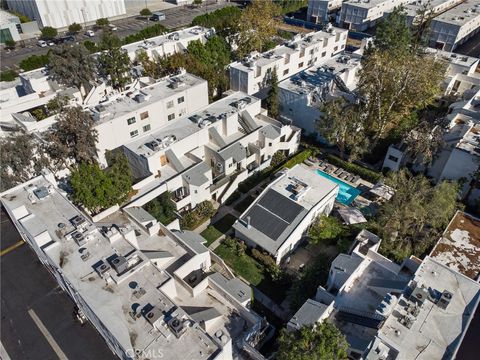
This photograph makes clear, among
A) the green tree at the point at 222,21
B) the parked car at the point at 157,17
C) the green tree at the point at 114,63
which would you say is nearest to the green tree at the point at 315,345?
the green tree at the point at 114,63

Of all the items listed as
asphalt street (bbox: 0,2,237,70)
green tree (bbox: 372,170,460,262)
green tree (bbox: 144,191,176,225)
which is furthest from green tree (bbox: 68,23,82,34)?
green tree (bbox: 372,170,460,262)

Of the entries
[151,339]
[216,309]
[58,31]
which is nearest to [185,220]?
[216,309]

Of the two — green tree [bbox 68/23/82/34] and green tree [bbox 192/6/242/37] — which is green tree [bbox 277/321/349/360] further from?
green tree [bbox 68/23/82/34]

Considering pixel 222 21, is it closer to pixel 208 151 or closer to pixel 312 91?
pixel 312 91

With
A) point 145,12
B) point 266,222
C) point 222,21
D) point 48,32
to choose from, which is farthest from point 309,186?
point 145,12

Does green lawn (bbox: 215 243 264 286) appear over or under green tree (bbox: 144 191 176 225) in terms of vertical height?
under

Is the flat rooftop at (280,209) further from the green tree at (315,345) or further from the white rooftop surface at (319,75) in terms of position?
the white rooftop surface at (319,75)
